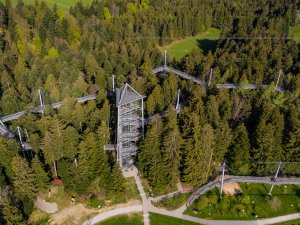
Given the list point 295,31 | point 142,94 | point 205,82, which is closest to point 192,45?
point 205,82

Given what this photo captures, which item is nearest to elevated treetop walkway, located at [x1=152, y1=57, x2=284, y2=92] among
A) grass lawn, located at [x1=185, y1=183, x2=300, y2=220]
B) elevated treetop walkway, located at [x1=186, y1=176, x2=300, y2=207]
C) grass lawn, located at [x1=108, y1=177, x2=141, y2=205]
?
elevated treetop walkway, located at [x1=186, y1=176, x2=300, y2=207]

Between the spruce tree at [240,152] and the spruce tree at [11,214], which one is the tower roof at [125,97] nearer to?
the spruce tree at [240,152]

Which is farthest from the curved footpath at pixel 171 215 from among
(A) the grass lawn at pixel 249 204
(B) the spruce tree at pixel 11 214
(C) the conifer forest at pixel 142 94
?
(B) the spruce tree at pixel 11 214

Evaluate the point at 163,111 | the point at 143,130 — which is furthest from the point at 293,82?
the point at 143,130

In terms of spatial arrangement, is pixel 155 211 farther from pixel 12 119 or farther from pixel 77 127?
pixel 12 119

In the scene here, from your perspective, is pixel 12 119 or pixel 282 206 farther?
pixel 12 119

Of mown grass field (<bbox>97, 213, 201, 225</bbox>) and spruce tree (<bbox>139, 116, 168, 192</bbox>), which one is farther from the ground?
spruce tree (<bbox>139, 116, 168, 192</bbox>)

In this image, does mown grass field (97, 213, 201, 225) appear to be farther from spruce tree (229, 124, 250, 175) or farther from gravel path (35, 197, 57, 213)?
spruce tree (229, 124, 250, 175)
